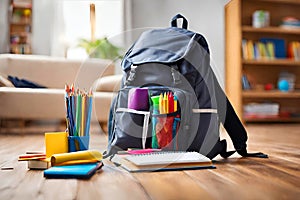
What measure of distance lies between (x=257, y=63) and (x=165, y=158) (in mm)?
3081

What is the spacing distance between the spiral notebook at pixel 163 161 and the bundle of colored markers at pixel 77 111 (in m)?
0.17

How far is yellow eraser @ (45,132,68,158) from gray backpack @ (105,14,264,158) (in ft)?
0.56

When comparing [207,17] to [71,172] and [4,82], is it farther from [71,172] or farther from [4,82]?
[71,172]

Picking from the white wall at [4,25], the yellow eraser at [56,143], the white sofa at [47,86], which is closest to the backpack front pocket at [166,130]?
the yellow eraser at [56,143]

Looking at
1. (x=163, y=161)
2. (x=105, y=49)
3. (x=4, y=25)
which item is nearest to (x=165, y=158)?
(x=163, y=161)

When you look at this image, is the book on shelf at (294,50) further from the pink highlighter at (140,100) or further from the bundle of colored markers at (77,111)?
the bundle of colored markers at (77,111)

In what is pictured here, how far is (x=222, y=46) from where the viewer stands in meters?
4.22

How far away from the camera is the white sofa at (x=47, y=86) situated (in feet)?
8.95

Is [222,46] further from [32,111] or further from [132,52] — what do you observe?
[132,52]

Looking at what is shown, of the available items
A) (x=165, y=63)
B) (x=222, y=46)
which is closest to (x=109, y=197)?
(x=165, y=63)

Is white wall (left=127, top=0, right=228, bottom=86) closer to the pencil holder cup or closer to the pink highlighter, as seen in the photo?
the pink highlighter

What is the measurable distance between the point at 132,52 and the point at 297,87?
321 cm

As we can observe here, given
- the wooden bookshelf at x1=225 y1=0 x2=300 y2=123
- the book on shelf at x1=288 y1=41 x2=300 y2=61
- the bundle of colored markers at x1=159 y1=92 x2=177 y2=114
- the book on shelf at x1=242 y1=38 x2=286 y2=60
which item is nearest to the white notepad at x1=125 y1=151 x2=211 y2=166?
the bundle of colored markers at x1=159 y1=92 x2=177 y2=114

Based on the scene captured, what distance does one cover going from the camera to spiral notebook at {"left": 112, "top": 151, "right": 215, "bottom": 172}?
1.14m
